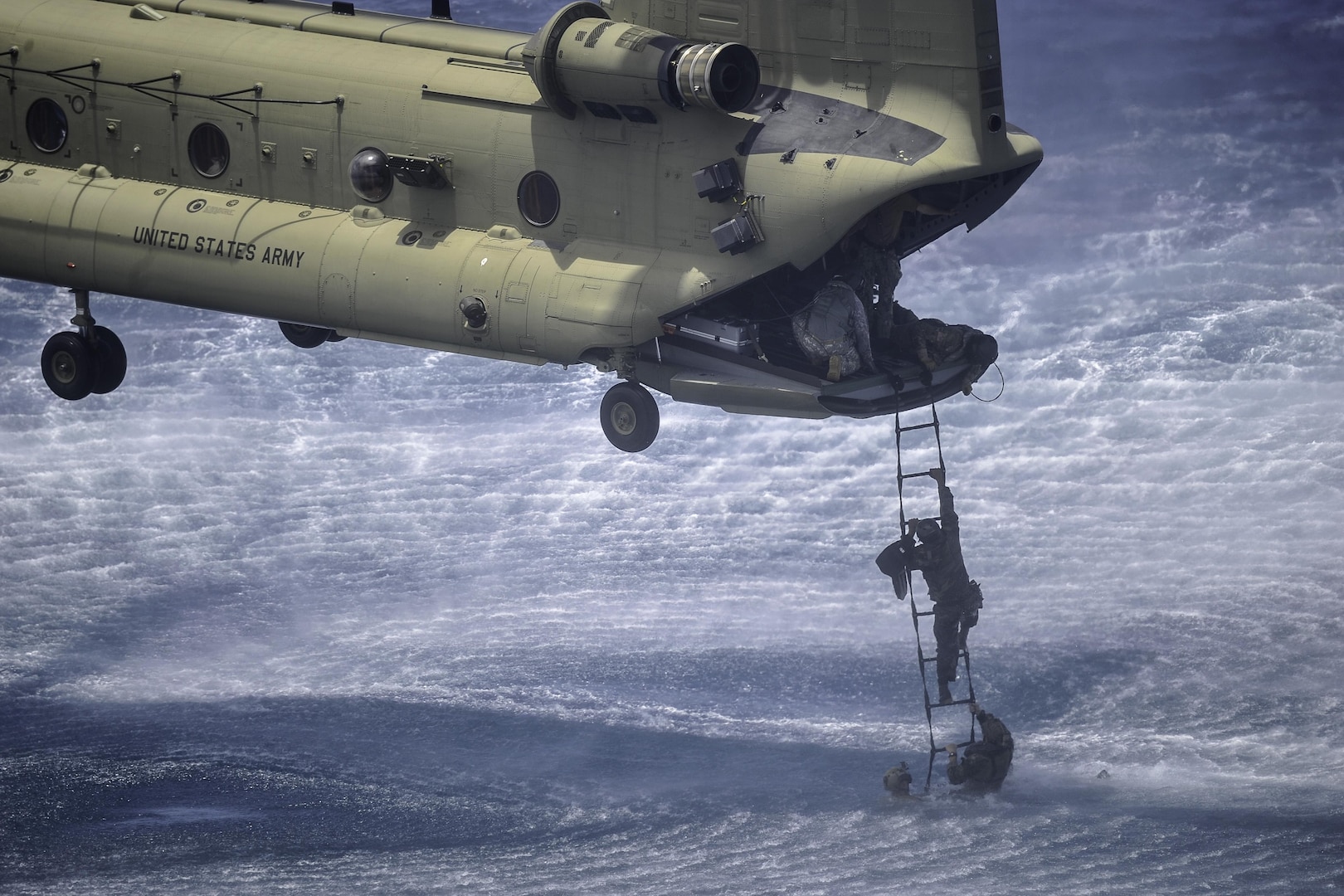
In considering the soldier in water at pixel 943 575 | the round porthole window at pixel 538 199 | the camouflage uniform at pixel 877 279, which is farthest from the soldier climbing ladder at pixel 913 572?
the round porthole window at pixel 538 199

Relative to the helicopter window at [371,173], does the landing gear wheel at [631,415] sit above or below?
below

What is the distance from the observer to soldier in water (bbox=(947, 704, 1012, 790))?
44344mm

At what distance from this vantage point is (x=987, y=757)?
146 ft

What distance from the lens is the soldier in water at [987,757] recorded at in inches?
1746

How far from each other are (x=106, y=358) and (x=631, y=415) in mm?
10599

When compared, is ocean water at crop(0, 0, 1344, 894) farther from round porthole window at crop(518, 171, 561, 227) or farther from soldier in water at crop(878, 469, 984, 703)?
round porthole window at crop(518, 171, 561, 227)

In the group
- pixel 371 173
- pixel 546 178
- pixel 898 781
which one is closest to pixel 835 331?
pixel 546 178

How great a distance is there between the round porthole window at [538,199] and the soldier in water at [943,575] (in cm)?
808

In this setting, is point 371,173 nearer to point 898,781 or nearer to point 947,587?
point 947,587

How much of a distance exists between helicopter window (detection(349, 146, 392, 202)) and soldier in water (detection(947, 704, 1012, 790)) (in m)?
16.0

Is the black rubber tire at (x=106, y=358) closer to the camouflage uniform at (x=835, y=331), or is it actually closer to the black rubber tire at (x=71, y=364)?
the black rubber tire at (x=71, y=364)

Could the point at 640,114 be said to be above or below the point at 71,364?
above

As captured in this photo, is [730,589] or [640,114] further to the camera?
[730,589]

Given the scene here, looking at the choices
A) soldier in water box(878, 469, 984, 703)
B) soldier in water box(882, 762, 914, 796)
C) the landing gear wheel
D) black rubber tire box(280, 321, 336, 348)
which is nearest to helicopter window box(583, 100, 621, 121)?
the landing gear wheel
